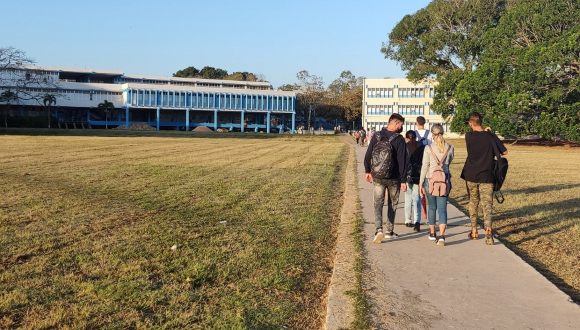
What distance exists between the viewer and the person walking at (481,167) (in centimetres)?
790

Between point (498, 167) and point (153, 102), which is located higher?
point (153, 102)

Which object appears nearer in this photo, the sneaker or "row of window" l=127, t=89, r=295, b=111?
the sneaker

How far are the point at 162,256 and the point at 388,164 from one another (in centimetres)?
319

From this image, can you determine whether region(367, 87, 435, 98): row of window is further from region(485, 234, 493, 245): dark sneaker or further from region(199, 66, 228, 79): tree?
region(485, 234, 493, 245): dark sneaker

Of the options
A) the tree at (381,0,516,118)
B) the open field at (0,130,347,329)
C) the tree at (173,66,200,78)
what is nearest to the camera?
the open field at (0,130,347,329)

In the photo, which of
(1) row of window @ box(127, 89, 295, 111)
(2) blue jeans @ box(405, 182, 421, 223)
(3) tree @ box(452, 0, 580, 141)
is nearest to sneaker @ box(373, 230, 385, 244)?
(2) blue jeans @ box(405, 182, 421, 223)

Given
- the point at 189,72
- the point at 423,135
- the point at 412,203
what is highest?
the point at 189,72

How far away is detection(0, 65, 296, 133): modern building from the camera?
88750 mm

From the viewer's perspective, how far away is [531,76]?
1754 inches

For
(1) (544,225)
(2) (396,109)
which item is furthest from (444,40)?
(1) (544,225)

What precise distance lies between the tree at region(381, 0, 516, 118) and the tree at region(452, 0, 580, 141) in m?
4.69

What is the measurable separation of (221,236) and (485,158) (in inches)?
155

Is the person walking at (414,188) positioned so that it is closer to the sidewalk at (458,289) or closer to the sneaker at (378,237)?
the sidewalk at (458,289)

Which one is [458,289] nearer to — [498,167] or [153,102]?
[498,167]
